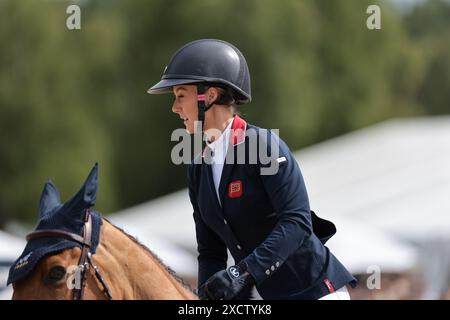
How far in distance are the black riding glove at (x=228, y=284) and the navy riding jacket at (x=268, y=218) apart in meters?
0.04

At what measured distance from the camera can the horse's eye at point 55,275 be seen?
3.34m

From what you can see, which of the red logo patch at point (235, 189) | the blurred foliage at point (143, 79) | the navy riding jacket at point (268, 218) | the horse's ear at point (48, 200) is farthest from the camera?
the blurred foliage at point (143, 79)

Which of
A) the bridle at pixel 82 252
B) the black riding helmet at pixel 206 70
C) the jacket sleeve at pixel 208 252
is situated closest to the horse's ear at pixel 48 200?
the bridle at pixel 82 252

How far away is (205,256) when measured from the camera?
4250mm

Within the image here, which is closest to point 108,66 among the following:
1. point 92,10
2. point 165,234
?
point 92,10

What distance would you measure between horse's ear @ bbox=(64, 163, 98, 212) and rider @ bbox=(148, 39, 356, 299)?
68 cm

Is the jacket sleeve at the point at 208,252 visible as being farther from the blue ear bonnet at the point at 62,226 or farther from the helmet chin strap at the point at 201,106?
the blue ear bonnet at the point at 62,226

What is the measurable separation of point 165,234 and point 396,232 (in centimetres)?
547

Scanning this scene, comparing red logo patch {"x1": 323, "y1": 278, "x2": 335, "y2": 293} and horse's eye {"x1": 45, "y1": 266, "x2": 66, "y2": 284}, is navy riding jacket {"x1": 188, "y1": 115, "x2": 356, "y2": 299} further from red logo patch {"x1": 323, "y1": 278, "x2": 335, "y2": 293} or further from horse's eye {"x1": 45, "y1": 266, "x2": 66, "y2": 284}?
horse's eye {"x1": 45, "y1": 266, "x2": 66, "y2": 284}

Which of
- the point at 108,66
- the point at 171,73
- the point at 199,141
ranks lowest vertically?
the point at 108,66

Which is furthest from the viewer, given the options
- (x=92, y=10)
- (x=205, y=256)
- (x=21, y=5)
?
(x=92, y=10)

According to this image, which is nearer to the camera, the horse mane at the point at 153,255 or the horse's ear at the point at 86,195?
the horse's ear at the point at 86,195

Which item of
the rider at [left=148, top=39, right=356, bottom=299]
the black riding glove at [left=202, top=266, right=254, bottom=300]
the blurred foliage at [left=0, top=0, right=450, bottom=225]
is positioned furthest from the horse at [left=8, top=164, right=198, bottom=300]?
the blurred foliage at [left=0, top=0, right=450, bottom=225]
